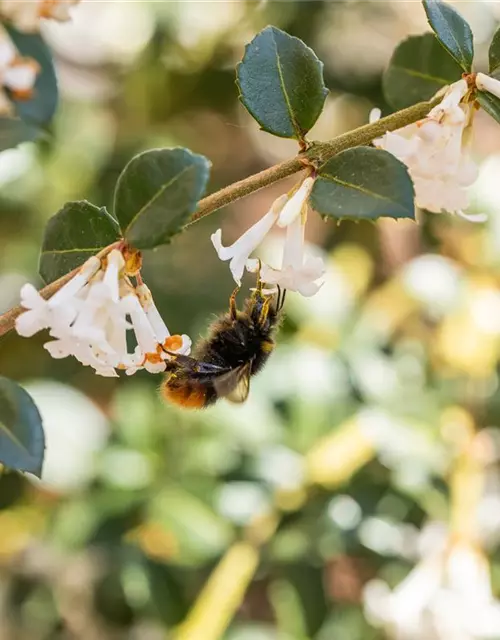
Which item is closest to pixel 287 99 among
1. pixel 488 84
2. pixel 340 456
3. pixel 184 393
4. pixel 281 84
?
pixel 281 84

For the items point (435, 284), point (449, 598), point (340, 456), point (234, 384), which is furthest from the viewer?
point (435, 284)

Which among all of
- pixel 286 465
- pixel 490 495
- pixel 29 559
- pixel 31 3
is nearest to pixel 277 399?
pixel 286 465

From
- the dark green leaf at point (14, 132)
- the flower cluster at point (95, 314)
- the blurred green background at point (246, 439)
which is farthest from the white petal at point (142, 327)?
the blurred green background at point (246, 439)

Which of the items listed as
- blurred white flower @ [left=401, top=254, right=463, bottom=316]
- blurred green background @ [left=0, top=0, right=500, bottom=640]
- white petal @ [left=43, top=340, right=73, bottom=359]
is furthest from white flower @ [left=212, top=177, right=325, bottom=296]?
blurred white flower @ [left=401, top=254, right=463, bottom=316]

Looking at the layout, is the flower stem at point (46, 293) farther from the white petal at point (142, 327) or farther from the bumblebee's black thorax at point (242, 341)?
the bumblebee's black thorax at point (242, 341)

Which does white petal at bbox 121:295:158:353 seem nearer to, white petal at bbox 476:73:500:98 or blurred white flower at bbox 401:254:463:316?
white petal at bbox 476:73:500:98

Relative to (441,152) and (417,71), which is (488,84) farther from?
(417,71)
